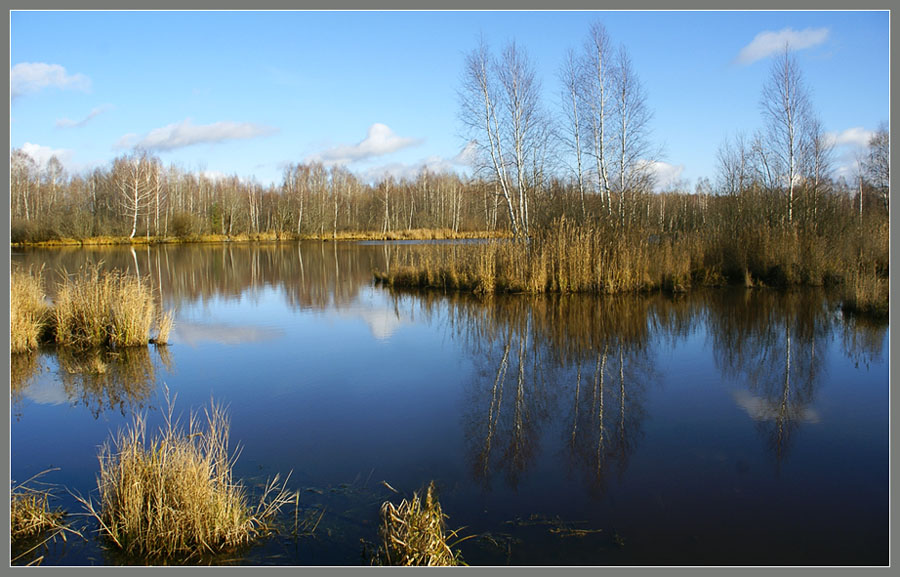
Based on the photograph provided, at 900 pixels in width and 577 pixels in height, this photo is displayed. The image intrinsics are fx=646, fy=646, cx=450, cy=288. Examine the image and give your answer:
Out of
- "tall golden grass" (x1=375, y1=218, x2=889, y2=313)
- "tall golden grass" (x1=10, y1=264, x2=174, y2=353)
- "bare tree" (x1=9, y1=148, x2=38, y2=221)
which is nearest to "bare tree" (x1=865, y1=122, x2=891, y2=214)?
"tall golden grass" (x1=375, y1=218, x2=889, y2=313)

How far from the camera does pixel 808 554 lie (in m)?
4.04

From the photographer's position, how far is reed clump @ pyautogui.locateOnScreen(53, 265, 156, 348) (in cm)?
1054

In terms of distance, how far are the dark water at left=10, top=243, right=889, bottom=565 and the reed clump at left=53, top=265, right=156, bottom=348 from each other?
491 millimetres

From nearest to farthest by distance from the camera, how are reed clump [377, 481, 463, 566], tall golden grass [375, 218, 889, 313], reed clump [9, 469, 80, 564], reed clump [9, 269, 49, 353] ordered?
reed clump [377, 481, 463, 566]
reed clump [9, 469, 80, 564]
reed clump [9, 269, 49, 353]
tall golden grass [375, 218, 889, 313]

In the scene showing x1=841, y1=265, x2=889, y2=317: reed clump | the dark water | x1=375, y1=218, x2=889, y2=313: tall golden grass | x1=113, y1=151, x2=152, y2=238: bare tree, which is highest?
x1=113, y1=151, x2=152, y2=238: bare tree

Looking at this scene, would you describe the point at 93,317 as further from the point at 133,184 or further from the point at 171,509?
the point at 133,184

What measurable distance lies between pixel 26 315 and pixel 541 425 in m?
9.11

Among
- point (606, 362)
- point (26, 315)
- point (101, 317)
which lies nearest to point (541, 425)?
point (606, 362)

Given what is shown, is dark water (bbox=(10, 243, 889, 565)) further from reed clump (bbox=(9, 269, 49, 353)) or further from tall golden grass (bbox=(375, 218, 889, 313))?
tall golden grass (bbox=(375, 218, 889, 313))

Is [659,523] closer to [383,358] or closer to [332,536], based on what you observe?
[332,536]

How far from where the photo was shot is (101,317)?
34.9ft

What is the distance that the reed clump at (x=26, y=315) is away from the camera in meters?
10.1

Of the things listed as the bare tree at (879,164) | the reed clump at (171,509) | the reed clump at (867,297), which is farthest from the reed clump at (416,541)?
the bare tree at (879,164)

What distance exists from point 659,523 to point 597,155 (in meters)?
17.7
